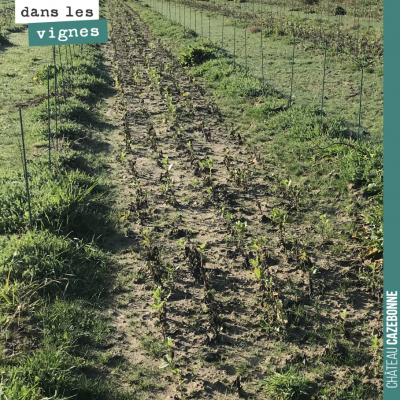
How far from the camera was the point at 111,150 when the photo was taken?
747cm

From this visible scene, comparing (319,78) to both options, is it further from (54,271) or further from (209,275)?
(54,271)

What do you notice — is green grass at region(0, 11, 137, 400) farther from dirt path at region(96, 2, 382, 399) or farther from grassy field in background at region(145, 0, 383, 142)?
grassy field in background at region(145, 0, 383, 142)

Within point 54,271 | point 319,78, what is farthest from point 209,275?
point 319,78

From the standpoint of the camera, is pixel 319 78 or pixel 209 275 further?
pixel 319 78

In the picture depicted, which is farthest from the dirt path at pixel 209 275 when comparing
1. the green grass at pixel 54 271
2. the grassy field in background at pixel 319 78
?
the grassy field in background at pixel 319 78

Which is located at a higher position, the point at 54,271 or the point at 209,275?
the point at 54,271

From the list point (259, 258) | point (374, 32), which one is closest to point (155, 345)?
point (259, 258)

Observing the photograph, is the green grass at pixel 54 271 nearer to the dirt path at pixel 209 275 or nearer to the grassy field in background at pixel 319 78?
the dirt path at pixel 209 275

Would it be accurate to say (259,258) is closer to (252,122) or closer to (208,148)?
(208,148)

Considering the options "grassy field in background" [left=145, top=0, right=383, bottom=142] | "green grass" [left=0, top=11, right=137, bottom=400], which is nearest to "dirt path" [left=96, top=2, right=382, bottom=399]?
"green grass" [left=0, top=11, right=137, bottom=400]

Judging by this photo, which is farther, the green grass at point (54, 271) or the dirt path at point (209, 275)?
the dirt path at point (209, 275)

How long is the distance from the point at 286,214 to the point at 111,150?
353 centimetres

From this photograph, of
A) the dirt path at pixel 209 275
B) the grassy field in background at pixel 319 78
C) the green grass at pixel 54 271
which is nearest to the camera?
the green grass at pixel 54 271

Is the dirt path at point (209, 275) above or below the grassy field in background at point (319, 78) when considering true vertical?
below
